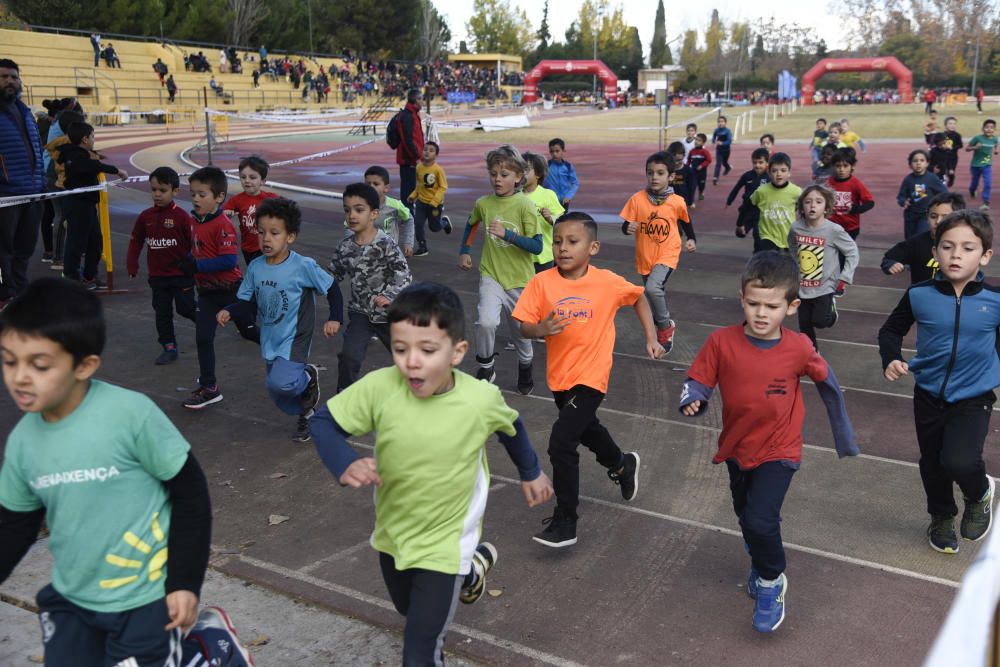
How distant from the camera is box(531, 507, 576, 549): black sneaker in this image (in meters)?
5.16

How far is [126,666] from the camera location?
109 inches

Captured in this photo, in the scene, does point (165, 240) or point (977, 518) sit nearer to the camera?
point (977, 518)

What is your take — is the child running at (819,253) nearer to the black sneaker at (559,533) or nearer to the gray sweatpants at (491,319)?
the gray sweatpants at (491,319)

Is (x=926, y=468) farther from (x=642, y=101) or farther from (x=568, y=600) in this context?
(x=642, y=101)

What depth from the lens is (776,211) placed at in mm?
10164

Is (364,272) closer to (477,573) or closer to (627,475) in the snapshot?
(627,475)

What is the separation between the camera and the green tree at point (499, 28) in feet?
402

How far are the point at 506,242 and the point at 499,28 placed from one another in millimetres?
120875

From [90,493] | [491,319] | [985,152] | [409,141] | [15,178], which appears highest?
[409,141]

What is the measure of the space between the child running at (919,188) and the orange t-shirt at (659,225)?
3844mm

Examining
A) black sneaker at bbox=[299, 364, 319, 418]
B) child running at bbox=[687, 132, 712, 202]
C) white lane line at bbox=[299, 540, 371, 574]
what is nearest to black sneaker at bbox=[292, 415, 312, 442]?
black sneaker at bbox=[299, 364, 319, 418]

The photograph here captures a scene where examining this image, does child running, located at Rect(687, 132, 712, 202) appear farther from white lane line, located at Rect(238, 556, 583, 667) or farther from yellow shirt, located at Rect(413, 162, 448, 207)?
white lane line, located at Rect(238, 556, 583, 667)

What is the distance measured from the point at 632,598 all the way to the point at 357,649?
137 cm

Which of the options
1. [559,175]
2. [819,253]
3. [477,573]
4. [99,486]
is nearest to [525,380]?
[819,253]
